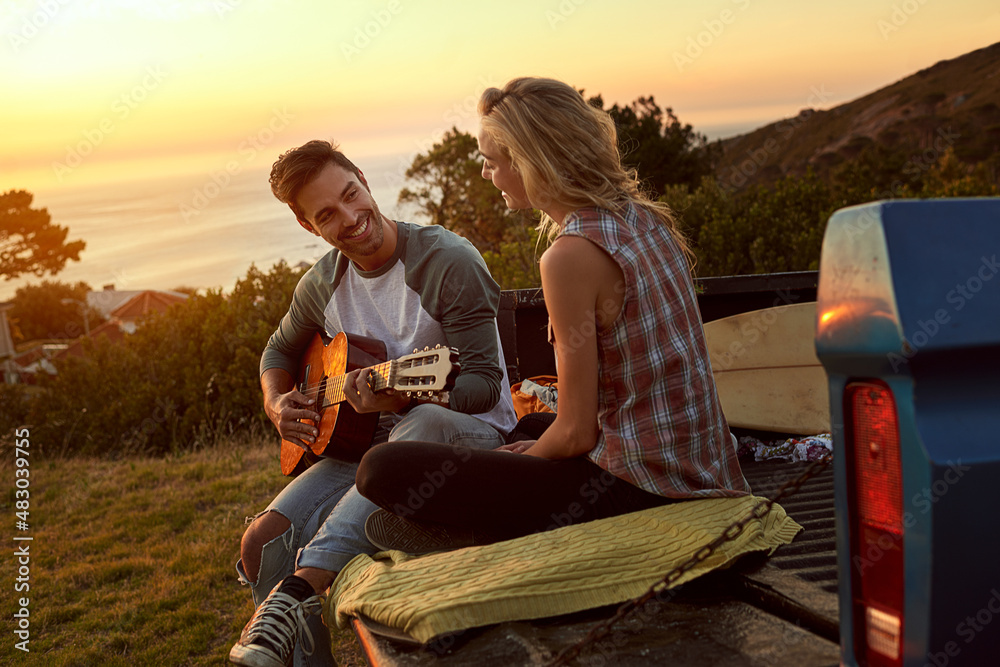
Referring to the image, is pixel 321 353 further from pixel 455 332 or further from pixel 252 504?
pixel 252 504

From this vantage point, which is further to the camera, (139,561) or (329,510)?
(139,561)

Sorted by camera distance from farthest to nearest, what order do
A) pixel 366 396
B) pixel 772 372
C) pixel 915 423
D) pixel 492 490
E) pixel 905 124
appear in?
pixel 905 124 → pixel 772 372 → pixel 366 396 → pixel 492 490 → pixel 915 423

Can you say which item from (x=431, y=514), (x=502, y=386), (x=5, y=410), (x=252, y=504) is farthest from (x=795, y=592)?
(x=5, y=410)

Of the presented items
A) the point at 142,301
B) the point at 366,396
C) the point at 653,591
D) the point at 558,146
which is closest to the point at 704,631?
the point at 653,591

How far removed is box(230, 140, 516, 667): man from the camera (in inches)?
106

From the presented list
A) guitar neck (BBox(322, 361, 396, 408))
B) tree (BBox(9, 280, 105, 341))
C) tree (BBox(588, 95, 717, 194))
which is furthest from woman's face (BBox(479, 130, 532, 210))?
tree (BBox(9, 280, 105, 341))

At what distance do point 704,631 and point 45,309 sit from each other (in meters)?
61.3

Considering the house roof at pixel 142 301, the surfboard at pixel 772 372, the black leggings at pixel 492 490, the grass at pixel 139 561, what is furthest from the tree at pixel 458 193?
the house roof at pixel 142 301

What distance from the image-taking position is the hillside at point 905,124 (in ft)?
114

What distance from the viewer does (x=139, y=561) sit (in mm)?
5191

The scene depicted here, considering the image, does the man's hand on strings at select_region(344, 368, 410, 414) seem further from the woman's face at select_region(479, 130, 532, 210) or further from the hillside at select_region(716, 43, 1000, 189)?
the hillside at select_region(716, 43, 1000, 189)

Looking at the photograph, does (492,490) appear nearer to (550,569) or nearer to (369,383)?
(550,569)

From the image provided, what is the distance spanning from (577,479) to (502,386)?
1.09 m

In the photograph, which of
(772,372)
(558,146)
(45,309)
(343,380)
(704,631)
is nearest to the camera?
(704,631)
